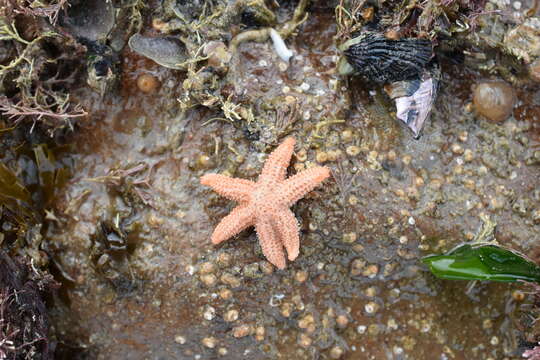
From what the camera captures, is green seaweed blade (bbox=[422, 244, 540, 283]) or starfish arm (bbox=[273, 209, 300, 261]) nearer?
starfish arm (bbox=[273, 209, 300, 261])

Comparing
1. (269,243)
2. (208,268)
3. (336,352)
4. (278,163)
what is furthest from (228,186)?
(336,352)

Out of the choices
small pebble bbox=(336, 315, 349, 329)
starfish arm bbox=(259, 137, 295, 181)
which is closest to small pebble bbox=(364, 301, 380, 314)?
small pebble bbox=(336, 315, 349, 329)

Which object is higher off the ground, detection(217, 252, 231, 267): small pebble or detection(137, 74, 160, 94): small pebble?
detection(137, 74, 160, 94): small pebble

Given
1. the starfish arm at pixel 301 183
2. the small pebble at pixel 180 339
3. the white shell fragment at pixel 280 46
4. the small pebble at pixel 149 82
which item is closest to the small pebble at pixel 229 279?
the small pebble at pixel 180 339

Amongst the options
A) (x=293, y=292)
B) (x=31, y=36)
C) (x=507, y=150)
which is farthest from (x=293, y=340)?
(x=31, y=36)

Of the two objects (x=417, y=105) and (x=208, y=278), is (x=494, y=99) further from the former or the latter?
(x=208, y=278)

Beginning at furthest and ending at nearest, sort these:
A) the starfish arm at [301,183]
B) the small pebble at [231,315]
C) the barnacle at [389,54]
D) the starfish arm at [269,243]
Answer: the small pebble at [231,315]
the barnacle at [389,54]
the starfish arm at [269,243]
the starfish arm at [301,183]

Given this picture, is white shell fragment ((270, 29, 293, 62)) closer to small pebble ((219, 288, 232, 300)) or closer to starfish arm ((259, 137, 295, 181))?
starfish arm ((259, 137, 295, 181))

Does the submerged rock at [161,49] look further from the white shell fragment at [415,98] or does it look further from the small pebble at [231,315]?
the small pebble at [231,315]

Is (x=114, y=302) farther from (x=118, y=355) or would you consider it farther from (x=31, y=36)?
(x=31, y=36)
